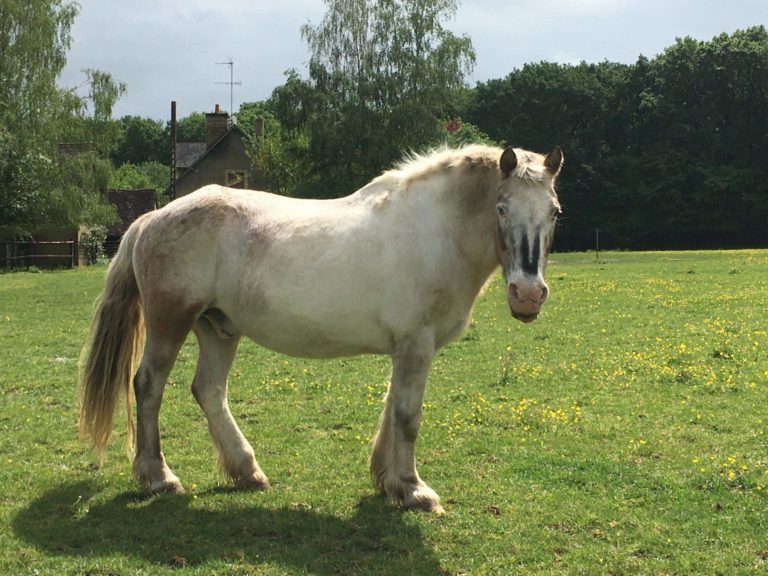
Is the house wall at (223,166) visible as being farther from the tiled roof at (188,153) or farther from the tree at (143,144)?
the tree at (143,144)

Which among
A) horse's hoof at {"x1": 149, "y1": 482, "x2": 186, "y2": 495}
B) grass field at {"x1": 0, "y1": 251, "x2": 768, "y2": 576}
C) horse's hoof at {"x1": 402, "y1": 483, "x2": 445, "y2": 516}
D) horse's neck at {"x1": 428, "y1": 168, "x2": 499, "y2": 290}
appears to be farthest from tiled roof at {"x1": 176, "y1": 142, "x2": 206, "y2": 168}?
horse's hoof at {"x1": 402, "y1": 483, "x2": 445, "y2": 516}

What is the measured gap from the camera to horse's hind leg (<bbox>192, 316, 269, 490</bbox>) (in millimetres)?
6383

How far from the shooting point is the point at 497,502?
5945mm

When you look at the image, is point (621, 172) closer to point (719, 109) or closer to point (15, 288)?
point (719, 109)

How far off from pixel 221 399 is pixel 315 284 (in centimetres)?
139

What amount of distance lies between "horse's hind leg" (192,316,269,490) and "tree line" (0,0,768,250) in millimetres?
29229

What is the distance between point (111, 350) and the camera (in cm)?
659

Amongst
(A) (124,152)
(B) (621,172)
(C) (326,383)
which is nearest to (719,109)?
(B) (621,172)

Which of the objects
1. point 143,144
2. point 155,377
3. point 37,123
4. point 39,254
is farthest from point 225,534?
point 143,144

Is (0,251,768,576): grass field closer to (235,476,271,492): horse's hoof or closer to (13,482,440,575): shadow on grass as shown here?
(13,482,440,575): shadow on grass

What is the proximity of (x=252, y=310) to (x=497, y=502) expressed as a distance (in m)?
2.36

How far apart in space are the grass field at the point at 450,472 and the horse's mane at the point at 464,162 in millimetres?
2435

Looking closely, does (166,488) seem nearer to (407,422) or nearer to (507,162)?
(407,422)

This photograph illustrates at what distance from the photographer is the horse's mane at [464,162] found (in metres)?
5.45
